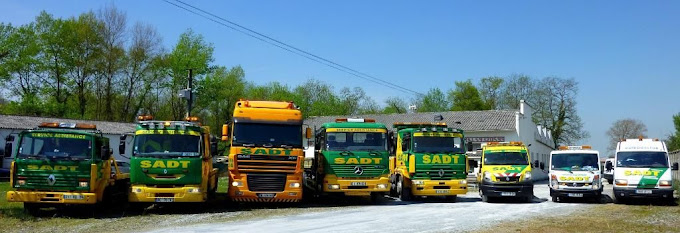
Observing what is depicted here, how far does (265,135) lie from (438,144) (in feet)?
21.2

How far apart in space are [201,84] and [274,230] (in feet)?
141

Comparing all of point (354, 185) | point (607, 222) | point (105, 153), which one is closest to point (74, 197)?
point (105, 153)

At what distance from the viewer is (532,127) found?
157 ft

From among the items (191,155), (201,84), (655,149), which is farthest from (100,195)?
(201,84)

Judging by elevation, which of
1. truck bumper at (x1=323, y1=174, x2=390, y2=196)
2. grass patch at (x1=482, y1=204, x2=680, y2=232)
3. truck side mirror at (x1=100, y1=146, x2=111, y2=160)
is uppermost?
Result: truck side mirror at (x1=100, y1=146, x2=111, y2=160)

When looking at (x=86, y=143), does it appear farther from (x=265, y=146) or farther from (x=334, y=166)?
(x=334, y=166)

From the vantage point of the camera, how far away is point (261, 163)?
17234 mm

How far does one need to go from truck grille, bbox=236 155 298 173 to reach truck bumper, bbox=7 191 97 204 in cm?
414

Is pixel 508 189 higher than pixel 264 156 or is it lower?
lower

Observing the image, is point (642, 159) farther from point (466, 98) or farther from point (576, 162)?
point (466, 98)

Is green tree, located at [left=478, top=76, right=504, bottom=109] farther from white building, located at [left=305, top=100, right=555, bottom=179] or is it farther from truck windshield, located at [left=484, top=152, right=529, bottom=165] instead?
truck windshield, located at [left=484, top=152, right=529, bottom=165]

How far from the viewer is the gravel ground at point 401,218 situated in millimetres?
13109

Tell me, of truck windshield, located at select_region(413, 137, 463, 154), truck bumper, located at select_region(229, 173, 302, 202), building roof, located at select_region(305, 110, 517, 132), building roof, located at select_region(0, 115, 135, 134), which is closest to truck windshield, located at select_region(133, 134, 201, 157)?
truck bumper, located at select_region(229, 173, 302, 202)

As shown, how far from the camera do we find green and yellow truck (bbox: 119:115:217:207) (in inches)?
632
